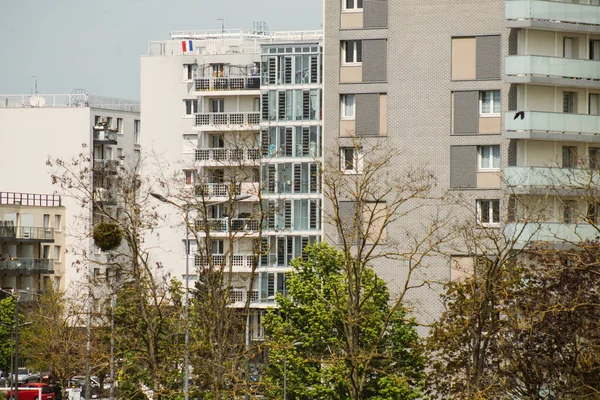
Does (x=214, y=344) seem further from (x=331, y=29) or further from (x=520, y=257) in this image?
(x=331, y=29)

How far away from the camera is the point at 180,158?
97.4m

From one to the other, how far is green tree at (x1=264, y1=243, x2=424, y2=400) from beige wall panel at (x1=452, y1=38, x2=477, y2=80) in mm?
11078

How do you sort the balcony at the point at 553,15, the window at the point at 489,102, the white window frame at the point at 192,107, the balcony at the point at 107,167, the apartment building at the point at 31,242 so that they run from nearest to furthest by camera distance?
the balcony at the point at 107,167 < the balcony at the point at 553,15 < the window at the point at 489,102 < the white window frame at the point at 192,107 < the apartment building at the point at 31,242

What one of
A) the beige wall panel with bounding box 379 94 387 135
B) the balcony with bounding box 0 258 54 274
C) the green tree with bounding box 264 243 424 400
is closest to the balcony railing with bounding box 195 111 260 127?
the balcony with bounding box 0 258 54 274

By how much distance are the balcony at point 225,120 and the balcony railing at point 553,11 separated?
34.6 m

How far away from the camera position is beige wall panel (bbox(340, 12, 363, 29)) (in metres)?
60.6

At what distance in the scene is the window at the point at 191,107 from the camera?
98.7 metres

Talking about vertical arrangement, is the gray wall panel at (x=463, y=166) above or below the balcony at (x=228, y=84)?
below

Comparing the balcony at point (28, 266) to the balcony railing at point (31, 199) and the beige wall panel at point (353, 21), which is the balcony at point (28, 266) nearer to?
the balcony railing at point (31, 199)

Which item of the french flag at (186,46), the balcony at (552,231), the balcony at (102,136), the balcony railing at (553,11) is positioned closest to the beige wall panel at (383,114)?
the balcony railing at (553,11)

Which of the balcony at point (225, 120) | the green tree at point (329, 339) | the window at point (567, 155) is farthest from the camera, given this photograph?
the balcony at point (225, 120)

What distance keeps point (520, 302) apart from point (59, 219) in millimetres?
67282

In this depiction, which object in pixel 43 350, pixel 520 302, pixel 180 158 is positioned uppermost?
pixel 180 158

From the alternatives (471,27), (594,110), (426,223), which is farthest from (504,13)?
(426,223)
